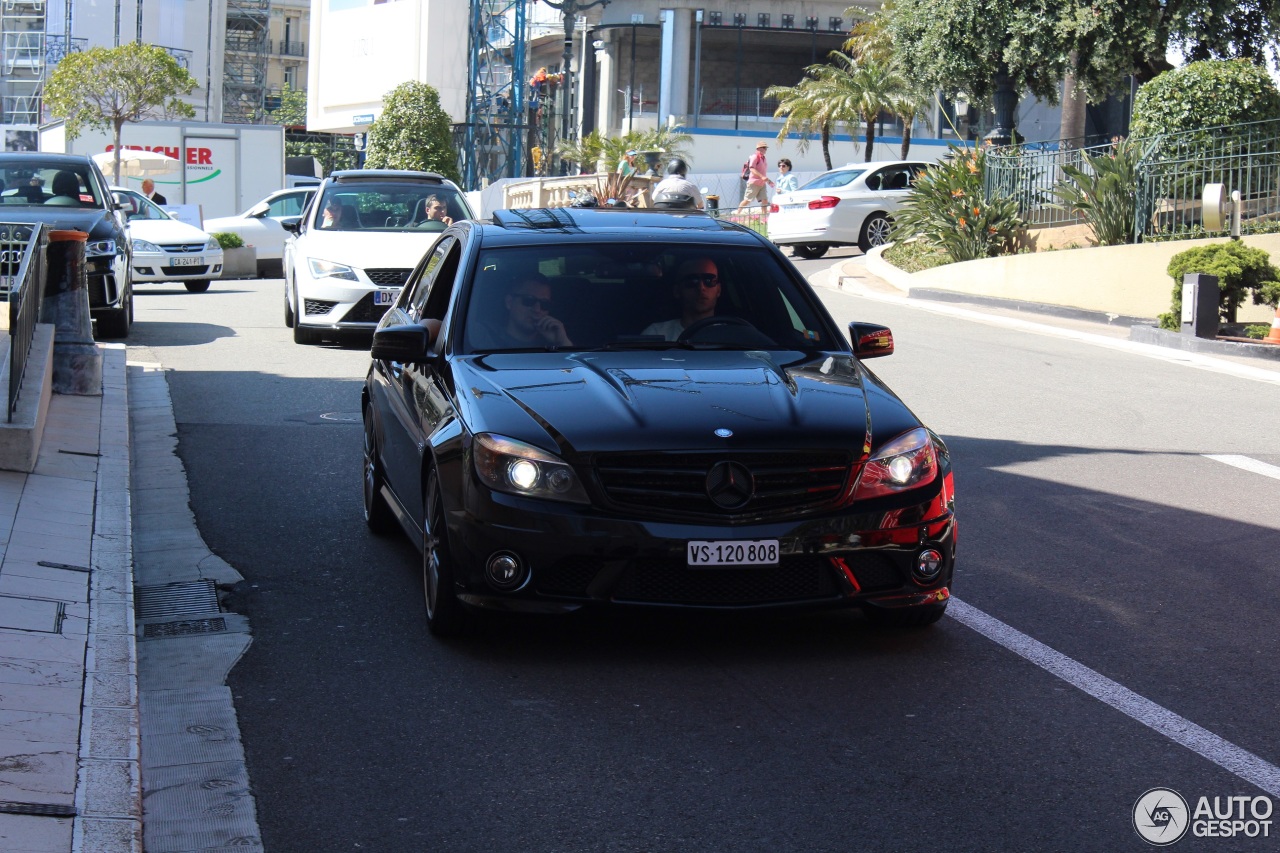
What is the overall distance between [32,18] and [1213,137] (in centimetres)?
9711

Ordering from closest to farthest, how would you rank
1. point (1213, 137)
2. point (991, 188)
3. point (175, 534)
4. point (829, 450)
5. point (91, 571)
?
point (829, 450)
point (91, 571)
point (175, 534)
point (1213, 137)
point (991, 188)

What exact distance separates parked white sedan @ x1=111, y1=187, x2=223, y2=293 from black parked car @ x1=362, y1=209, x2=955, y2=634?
58.7 feet

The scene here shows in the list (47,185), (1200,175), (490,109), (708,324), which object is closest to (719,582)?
(708,324)

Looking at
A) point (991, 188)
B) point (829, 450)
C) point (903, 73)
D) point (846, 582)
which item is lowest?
point (846, 582)

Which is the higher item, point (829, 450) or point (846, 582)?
point (829, 450)

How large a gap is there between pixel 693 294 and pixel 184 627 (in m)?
2.43

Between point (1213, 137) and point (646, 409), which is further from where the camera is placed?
point (1213, 137)

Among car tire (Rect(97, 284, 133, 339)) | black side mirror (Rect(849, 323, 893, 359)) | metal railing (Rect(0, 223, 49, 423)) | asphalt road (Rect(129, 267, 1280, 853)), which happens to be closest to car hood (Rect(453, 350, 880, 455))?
black side mirror (Rect(849, 323, 893, 359))

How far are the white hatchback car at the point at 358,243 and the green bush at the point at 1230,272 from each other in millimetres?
→ 7807

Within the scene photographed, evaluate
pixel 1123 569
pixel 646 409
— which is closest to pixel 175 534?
pixel 646 409

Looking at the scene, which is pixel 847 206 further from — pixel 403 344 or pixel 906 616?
pixel 906 616

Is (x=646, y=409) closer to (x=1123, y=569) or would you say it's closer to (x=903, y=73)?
(x=1123, y=569)

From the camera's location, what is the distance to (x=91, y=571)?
21.9 ft

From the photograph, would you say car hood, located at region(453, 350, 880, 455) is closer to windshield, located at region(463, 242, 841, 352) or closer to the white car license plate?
windshield, located at region(463, 242, 841, 352)
